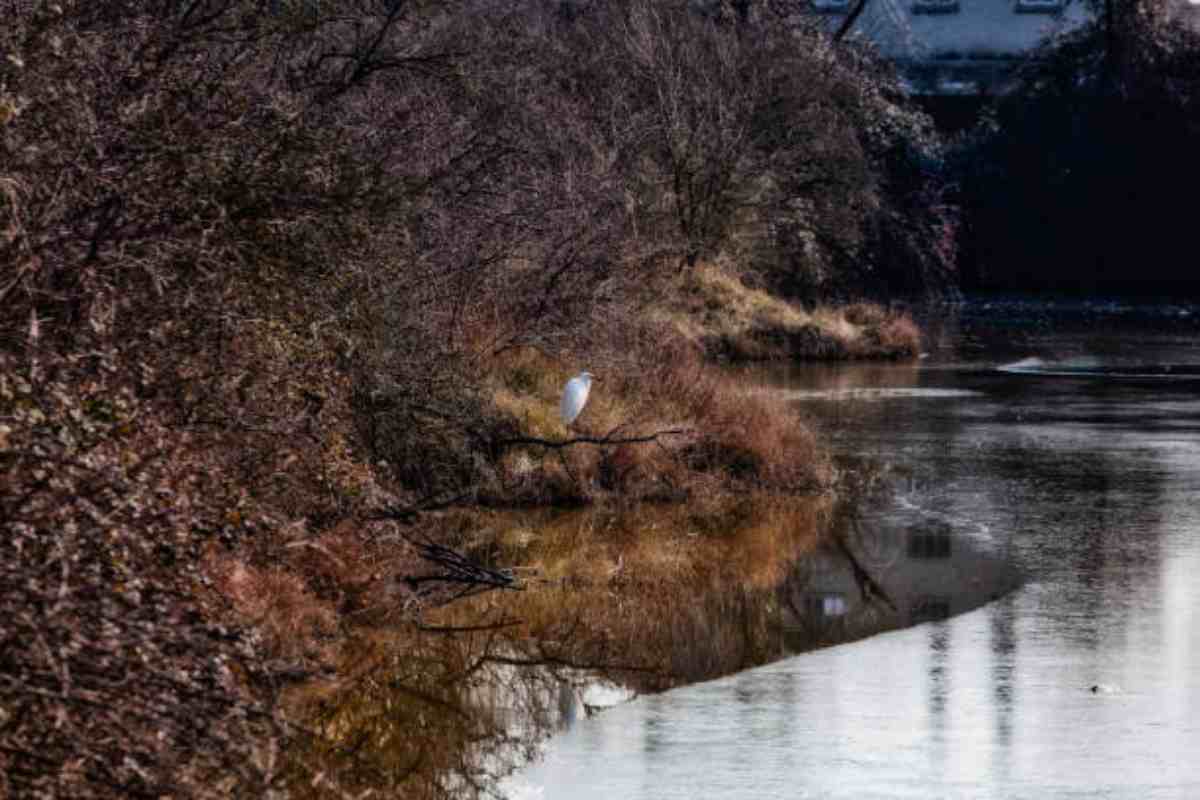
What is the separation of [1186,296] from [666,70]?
96.6 feet

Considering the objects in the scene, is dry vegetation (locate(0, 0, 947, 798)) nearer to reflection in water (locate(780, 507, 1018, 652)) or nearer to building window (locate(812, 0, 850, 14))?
reflection in water (locate(780, 507, 1018, 652))

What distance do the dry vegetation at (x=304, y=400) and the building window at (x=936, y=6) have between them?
4402 cm

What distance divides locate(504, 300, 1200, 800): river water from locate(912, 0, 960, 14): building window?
45.9 meters

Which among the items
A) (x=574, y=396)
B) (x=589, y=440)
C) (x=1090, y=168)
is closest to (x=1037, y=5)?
(x=1090, y=168)

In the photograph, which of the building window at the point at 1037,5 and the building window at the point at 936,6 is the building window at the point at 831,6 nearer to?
the building window at the point at 936,6

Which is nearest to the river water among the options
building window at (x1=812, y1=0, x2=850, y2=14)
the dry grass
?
the dry grass

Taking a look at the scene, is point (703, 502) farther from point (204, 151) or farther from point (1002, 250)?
point (1002, 250)

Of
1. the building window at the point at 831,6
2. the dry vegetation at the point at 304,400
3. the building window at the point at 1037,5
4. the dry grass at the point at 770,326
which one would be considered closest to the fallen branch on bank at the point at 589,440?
the dry vegetation at the point at 304,400

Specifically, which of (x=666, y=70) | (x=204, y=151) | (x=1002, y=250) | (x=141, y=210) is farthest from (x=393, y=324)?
(x=1002, y=250)

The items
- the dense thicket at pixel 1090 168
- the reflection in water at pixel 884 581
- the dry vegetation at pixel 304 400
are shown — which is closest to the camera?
the dry vegetation at pixel 304 400

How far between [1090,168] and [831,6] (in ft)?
30.4

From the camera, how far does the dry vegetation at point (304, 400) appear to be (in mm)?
6941

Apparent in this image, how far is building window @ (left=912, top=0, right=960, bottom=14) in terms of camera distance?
71.8 meters

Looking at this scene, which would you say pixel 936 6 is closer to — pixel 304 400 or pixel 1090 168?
pixel 1090 168
